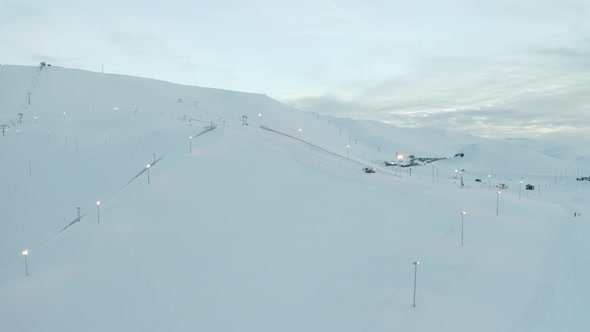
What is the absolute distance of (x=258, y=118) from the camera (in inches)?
4481

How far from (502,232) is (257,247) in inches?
771

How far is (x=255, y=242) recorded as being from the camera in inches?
1206

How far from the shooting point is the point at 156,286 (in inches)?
976

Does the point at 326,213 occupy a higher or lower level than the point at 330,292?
higher

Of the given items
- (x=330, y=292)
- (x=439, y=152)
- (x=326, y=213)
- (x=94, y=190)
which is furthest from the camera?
(x=439, y=152)

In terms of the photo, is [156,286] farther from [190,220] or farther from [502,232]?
[502,232]

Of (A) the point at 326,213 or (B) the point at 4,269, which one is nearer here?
(B) the point at 4,269

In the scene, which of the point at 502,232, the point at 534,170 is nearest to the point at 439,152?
the point at 534,170

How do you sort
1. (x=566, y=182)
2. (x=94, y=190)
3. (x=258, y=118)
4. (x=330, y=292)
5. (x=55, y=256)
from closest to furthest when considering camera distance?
(x=330, y=292)
(x=55, y=256)
(x=94, y=190)
(x=566, y=182)
(x=258, y=118)

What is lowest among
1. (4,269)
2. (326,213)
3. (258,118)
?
(4,269)

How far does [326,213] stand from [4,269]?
77.1 feet

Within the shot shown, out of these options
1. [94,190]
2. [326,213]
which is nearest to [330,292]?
[326,213]

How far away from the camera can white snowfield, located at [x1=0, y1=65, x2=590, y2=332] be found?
2202 centimetres

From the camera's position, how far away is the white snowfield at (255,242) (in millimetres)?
22016
